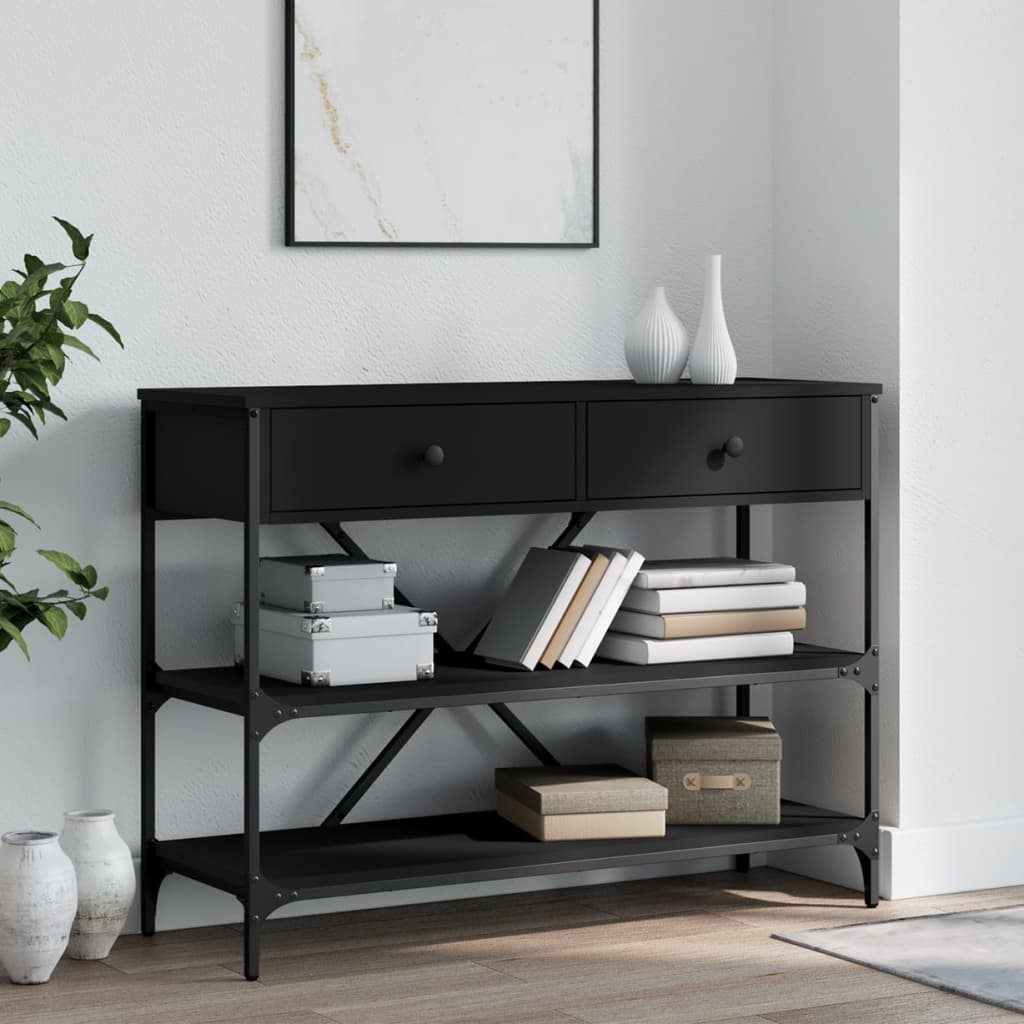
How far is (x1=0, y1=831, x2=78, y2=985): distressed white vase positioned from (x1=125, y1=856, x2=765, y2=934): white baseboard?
337mm

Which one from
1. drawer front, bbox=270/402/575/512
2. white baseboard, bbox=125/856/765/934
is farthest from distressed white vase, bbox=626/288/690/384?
white baseboard, bbox=125/856/765/934

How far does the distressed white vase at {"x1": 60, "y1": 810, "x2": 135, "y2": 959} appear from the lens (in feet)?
10.3

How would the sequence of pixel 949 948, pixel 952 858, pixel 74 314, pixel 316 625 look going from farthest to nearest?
pixel 952 858
pixel 949 948
pixel 316 625
pixel 74 314

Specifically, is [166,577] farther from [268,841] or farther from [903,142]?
[903,142]

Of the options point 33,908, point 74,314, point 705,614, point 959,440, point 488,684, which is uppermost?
point 74,314

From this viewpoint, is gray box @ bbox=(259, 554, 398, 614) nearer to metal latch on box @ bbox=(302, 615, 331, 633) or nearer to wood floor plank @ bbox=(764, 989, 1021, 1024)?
metal latch on box @ bbox=(302, 615, 331, 633)

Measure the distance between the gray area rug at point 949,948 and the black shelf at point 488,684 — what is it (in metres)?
0.46

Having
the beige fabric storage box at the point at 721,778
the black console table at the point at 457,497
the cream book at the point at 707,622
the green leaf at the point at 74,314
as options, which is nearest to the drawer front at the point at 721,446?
the black console table at the point at 457,497

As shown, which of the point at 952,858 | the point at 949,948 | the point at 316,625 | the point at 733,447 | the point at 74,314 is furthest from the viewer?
the point at 952,858

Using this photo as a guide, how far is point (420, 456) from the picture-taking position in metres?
3.13

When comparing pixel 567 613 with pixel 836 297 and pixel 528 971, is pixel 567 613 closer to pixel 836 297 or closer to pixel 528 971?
pixel 528 971

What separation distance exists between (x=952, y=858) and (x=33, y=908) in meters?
1.73

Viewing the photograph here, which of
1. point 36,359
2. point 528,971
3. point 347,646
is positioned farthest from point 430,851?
point 36,359

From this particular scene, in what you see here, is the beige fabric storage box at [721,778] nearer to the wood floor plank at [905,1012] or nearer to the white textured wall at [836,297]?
the white textured wall at [836,297]
